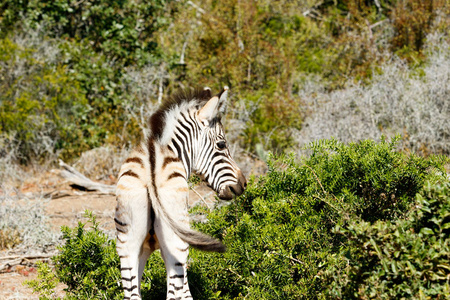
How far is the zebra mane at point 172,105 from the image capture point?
4.00 meters

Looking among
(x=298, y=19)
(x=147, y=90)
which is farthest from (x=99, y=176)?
(x=298, y=19)

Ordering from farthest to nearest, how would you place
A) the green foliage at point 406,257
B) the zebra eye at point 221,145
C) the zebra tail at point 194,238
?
the zebra eye at point 221,145, the zebra tail at point 194,238, the green foliage at point 406,257

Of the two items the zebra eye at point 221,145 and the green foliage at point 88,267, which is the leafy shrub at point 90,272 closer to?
the green foliage at point 88,267

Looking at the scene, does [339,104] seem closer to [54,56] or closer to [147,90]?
[147,90]

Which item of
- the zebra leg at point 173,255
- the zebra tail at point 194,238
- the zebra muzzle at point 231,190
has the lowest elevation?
the zebra leg at point 173,255

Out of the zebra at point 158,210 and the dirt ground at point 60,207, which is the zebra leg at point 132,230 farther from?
the dirt ground at point 60,207

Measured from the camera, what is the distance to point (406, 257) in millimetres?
3064

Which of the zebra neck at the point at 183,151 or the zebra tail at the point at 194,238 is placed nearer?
the zebra tail at the point at 194,238

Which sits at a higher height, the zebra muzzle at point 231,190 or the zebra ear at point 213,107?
the zebra ear at point 213,107

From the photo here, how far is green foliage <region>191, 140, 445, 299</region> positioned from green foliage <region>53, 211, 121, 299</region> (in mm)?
706

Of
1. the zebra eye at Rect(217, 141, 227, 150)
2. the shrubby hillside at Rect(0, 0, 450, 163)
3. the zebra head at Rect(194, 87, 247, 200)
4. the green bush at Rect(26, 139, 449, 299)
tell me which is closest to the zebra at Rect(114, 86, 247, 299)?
the zebra head at Rect(194, 87, 247, 200)

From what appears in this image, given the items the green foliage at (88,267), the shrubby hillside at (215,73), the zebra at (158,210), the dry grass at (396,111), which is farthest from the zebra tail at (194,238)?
the shrubby hillside at (215,73)

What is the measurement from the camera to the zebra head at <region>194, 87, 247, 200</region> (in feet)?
14.1

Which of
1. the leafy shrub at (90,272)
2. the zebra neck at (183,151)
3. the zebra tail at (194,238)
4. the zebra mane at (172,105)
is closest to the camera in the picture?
the zebra tail at (194,238)
